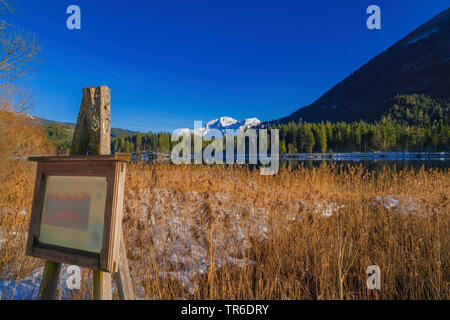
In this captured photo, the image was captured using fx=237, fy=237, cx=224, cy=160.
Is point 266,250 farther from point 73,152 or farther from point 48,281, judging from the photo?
point 73,152

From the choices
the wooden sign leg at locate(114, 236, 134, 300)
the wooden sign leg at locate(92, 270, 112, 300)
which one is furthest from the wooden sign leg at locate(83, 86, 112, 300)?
the wooden sign leg at locate(92, 270, 112, 300)

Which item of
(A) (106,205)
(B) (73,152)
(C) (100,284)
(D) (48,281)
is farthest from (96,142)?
(D) (48,281)

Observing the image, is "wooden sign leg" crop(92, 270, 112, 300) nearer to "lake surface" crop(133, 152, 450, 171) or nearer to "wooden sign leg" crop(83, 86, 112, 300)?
"wooden sign leg" crop(83, 86, 112, 300)

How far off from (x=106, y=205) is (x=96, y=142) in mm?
500

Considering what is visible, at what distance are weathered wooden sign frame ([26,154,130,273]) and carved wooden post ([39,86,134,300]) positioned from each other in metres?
0.15

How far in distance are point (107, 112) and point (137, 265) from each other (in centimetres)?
215

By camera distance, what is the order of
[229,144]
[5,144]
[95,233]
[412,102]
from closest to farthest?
[95,233]
[5,144]
[229,144]
[412,102]

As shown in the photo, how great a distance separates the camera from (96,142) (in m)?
1.64

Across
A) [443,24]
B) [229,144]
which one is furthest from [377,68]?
[229,144]

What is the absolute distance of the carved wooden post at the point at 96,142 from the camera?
59.7 inches

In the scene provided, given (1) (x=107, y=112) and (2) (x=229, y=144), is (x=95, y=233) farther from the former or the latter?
(2) (x=229, y=144)

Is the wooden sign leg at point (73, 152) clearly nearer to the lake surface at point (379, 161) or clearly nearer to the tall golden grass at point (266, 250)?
the tall golden grass at point (266, 250)

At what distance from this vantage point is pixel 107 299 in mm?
1551

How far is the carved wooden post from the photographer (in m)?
1.52
